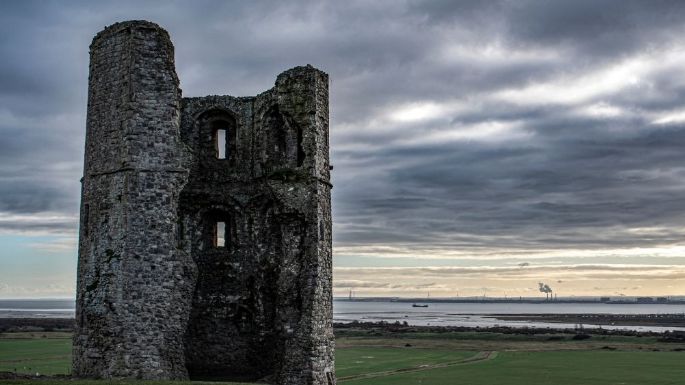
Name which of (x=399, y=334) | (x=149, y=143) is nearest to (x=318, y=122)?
(x=149, y=143)

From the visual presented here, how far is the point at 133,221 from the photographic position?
62.8 feet

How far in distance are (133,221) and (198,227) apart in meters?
Result: 3.38

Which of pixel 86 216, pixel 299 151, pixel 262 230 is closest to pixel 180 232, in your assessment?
pixel 262 230

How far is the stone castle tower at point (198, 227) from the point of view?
750 inches

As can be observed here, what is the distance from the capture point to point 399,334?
3108 inches

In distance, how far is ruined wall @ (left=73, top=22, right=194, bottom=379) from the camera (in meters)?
18.8

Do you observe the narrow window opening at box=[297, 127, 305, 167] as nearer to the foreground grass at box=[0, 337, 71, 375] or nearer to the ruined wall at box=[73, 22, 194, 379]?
the ruined wall at box=[73, 22, 194, 379]

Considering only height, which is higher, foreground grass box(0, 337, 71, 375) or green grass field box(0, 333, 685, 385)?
foreground grass box(0, 337, 71, 375)

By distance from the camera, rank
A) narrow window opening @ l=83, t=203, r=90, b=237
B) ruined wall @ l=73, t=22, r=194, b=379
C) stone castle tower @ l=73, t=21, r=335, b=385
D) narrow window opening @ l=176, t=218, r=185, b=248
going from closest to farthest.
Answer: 1. ruined wall @ l=73, t=22, r=194, b=379
2. stone castle tower @ l=73, t=21, r=335, b=385
3. narrow window opening @ l=83, t=203, r=90, b=237
4. narrow window opening @ l=176, t=218, r=185, b=248

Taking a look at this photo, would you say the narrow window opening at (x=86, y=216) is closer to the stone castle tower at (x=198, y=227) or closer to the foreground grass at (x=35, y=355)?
the stone castle tower at (x=198, y=227)

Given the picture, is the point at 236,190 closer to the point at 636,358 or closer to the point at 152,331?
the point at 152,331

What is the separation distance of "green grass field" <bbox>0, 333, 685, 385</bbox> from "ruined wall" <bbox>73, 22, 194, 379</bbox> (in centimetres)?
189

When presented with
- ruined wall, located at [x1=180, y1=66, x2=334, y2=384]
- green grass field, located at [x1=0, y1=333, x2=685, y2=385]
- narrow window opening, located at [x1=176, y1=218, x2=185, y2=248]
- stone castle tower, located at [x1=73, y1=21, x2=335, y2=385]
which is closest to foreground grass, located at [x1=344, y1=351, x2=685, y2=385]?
green grass field, located at [x1=0, y1=333, x2=685, y2=385]

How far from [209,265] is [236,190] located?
8.09 feet
